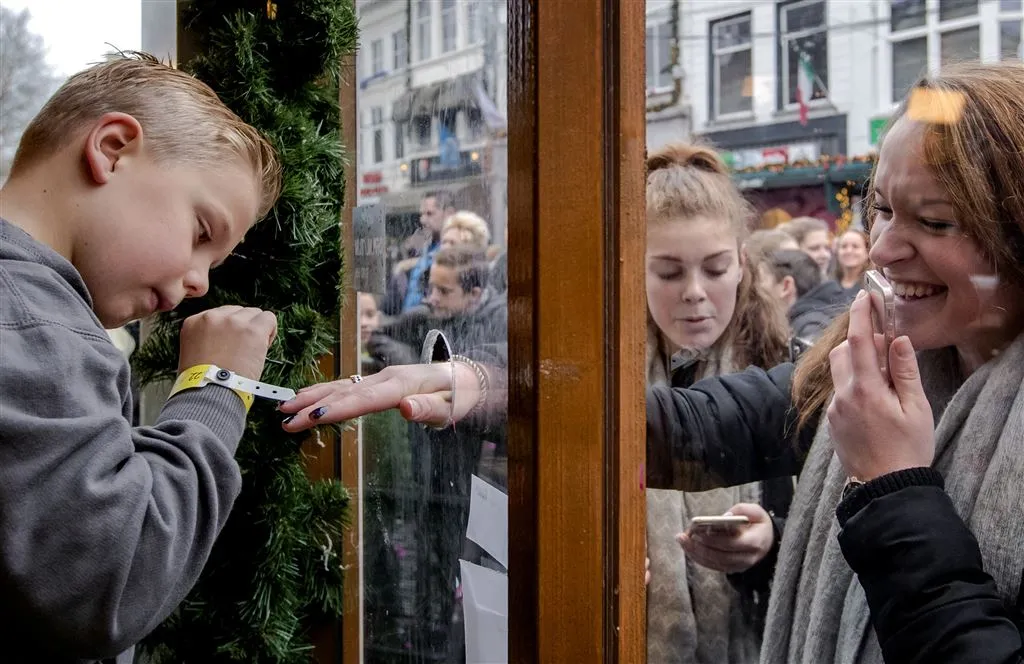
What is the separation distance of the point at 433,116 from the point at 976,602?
3.34ft

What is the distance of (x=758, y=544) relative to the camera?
1194 millimetres

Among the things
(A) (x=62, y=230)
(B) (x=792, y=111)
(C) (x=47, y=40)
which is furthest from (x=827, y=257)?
(C) (x=47, y=40)

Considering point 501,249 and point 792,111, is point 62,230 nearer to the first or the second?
point 501,249

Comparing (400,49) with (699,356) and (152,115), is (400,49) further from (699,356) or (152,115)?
(699,356)

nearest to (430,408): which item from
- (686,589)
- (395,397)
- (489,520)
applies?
(395,397)

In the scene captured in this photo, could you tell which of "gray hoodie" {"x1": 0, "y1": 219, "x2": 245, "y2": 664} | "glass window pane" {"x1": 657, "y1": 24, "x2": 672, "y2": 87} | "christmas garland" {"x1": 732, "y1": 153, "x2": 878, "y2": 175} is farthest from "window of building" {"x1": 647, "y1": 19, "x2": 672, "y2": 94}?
"gray hoodie" {"x1": 0, "y1": 219, "x2": 245, "y2": 664}

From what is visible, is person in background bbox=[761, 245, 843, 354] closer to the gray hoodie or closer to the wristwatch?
the wristwatch

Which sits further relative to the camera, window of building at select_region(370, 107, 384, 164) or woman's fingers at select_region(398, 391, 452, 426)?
window of building at select_region(370, 107, 384, 164)

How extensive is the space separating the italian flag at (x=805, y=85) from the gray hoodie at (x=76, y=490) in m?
1.04

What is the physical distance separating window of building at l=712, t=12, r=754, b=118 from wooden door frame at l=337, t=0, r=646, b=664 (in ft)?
1.51

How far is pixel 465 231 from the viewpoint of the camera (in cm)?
132

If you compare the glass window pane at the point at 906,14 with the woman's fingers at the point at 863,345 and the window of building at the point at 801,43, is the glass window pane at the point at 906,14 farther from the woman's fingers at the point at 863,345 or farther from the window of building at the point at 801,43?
the woman's fingers at the point at 863,345

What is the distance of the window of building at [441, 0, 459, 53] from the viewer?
1.41 metres

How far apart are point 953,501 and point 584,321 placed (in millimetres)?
395
